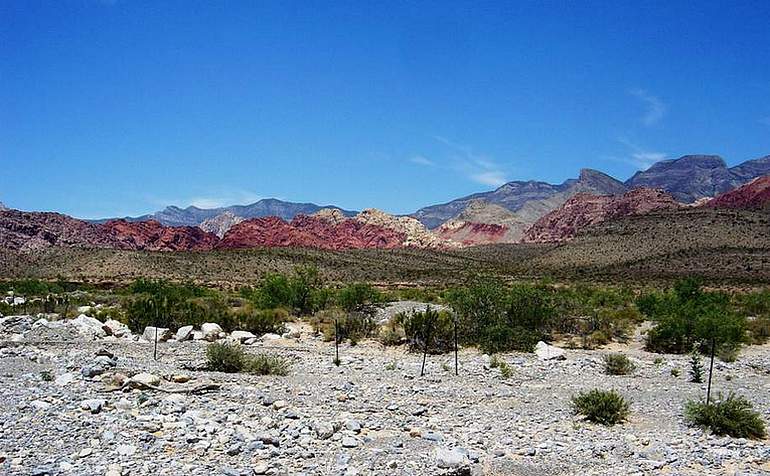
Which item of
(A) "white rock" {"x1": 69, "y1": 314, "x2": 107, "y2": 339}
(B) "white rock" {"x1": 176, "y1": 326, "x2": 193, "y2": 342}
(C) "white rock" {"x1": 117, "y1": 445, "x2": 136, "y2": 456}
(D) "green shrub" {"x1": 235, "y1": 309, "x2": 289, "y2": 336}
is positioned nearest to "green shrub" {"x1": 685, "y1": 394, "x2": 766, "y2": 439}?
(C) "white rock" {"x1": 117, "y1": 445, "x2": 136, "y2": 456}

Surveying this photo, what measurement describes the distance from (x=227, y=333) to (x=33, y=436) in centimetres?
1485

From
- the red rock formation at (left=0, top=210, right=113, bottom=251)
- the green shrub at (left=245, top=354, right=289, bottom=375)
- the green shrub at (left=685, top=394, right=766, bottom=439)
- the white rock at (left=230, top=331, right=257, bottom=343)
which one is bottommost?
the green shrub at (left=685, top=394, right=766, bottom=439)

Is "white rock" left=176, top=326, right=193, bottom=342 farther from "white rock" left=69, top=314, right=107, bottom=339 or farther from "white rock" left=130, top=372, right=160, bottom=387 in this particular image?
"white rock" left=130, top=372, right=160, bottom=387

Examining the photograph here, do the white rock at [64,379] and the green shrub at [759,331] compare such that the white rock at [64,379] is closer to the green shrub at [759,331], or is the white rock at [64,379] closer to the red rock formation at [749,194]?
the green shrub at [759,331]

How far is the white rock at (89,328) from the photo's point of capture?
23.8 metres

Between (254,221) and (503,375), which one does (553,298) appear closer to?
(503,375)

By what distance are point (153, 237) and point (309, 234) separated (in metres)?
35.8

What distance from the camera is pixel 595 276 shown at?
69812 mm

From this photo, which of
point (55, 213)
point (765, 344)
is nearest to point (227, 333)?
point (765, 344)

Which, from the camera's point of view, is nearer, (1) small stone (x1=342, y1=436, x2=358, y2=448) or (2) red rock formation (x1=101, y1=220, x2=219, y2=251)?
(1) small stone (x1=342, y1=436, x2=358, y2=448)

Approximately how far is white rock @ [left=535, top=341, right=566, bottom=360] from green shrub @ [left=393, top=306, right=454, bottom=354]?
292 cm

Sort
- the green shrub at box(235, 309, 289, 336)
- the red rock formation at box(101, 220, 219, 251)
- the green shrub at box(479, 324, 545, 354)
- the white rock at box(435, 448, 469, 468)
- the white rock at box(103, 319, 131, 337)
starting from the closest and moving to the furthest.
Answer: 1. the white rock at box(435, 448, 469, 468)
2. the green shrub at box(479, 324, 545, 354)
3. the white rock at box(103, 319, 131, 337)
4. the green shrub at box(235, 309, 289, 336)
5. the red rock formation at box(101, 220, 219, 251)

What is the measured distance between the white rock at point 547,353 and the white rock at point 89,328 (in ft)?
52.0

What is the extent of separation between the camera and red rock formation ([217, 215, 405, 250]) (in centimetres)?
14225
